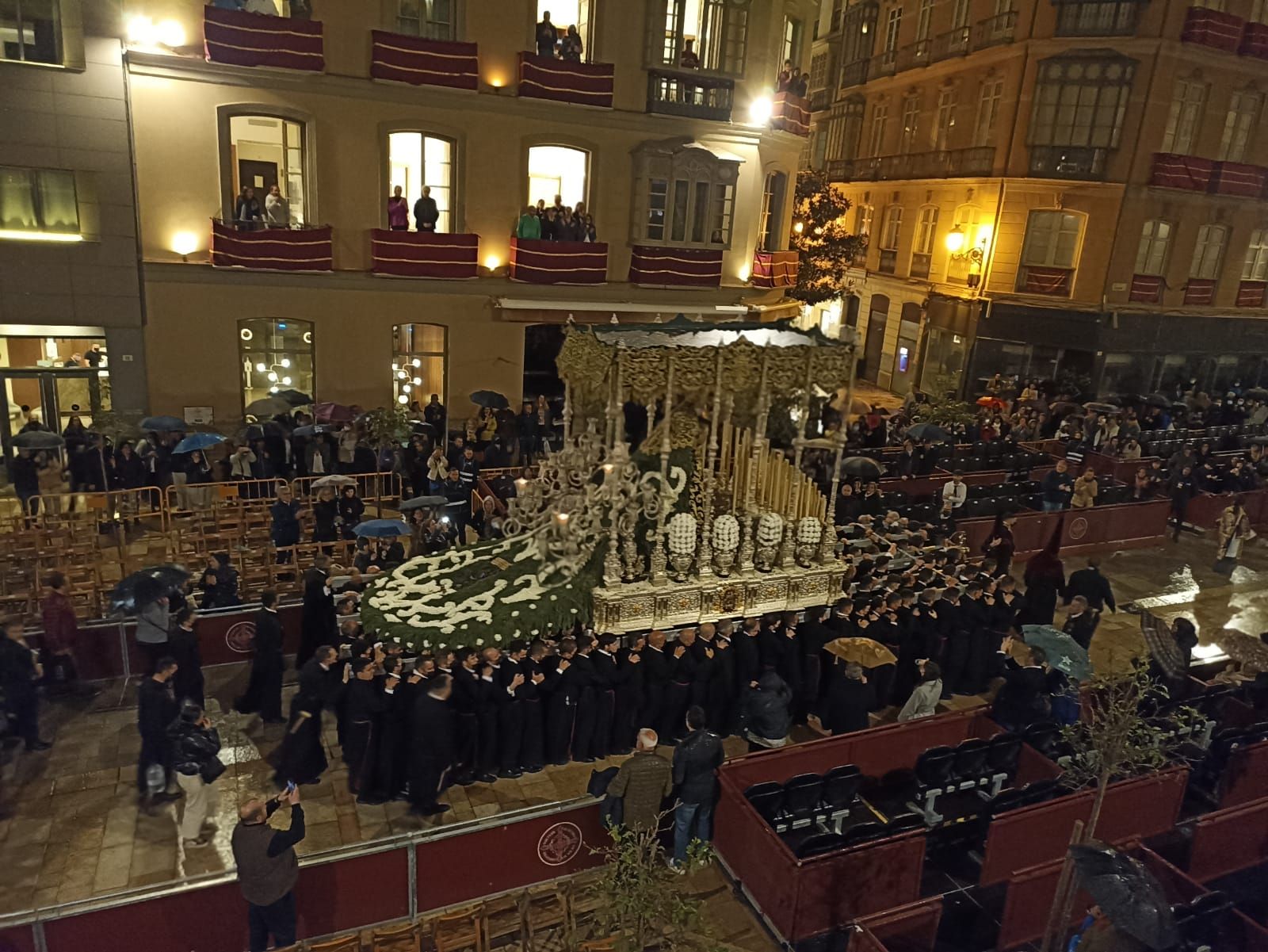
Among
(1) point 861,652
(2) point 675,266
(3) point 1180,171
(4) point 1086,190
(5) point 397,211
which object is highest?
Result: (3) point 1180,171

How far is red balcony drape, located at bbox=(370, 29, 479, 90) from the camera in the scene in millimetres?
19812

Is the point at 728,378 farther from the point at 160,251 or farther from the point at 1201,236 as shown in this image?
the point at 1201,236

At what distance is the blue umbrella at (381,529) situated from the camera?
13.4 meters

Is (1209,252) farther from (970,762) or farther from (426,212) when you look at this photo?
(970,762)

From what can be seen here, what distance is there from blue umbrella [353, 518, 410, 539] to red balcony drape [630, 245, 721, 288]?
1212 cm

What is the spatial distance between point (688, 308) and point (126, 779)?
59.0 ft

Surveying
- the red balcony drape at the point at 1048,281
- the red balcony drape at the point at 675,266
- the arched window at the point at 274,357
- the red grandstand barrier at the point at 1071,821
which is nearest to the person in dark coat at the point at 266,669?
the red grandstand barrier at the point at 1071,821

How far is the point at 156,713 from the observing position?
30.8 feet

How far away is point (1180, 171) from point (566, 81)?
64.8 feet

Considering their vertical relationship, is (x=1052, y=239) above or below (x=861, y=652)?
above

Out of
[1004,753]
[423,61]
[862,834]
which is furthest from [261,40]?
[1004,753]

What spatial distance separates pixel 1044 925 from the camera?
347 inches

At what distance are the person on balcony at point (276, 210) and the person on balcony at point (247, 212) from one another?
0.15m

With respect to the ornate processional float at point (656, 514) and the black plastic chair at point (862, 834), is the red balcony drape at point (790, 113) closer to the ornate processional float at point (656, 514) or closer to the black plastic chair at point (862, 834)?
the ornate processional float at point (656, 514)
